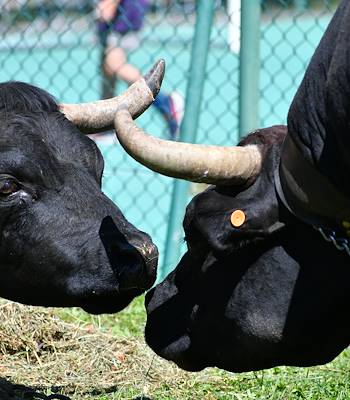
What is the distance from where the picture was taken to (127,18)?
34.3 feet

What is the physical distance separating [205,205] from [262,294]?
0.42 m

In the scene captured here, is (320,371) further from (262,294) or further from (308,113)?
(308,113)

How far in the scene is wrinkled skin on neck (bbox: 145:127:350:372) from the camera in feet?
13.7

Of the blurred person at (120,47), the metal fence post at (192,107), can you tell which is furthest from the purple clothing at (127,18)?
the metal fence post at (192,107)

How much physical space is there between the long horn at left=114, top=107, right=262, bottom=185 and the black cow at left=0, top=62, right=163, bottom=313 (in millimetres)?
654

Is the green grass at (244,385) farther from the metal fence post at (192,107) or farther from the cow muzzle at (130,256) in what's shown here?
the metal fence post at (192,107)

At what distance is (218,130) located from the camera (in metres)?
11.0

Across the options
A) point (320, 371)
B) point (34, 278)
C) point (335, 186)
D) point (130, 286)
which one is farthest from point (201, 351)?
point (320, 371)

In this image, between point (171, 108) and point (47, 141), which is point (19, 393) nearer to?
point (47, 141)

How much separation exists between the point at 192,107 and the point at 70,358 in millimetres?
2572

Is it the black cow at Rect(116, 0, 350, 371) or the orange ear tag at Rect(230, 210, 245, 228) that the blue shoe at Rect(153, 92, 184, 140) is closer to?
the black cow at Rect(116, 0, 350, 371)

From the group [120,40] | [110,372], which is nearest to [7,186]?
[110,372]

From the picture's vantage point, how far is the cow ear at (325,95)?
3.67 metres

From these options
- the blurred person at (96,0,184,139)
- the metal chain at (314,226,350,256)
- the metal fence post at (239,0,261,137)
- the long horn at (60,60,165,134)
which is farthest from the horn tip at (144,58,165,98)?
the blurred person at (96,0,184,139)
